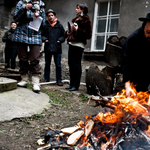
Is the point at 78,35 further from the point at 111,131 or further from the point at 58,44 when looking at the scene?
the point at 111,131

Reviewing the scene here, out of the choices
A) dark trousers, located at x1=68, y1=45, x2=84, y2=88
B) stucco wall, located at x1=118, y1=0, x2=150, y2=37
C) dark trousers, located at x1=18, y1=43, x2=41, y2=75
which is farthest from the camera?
stucco wall, located at x1=118, y1=0, x2=150, y2=37

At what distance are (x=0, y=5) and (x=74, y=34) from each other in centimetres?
603

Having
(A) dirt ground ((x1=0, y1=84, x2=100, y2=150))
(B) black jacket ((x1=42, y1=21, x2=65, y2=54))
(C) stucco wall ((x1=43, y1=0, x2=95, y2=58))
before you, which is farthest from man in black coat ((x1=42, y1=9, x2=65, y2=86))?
(C) stucco wall ((x1=43, y1=0, x2=95, y2=58))

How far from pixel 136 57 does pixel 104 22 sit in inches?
182

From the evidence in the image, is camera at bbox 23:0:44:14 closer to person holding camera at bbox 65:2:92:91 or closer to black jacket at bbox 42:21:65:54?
person holding camera at bbox 65:2:92:91

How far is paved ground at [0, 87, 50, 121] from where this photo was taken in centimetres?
267

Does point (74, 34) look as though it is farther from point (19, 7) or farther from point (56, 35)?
point (19, 7)

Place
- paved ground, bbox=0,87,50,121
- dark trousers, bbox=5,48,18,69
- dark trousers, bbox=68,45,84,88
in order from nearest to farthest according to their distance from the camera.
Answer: paved ground, bbox=0,87,50,121
dark trousers, bbox=68,45,84,88
dark trousers, bbox=5,48,18,69

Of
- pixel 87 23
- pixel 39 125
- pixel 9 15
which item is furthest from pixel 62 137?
pixel 9 15

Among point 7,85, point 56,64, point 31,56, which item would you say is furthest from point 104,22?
point 7,85

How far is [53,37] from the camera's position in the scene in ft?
17.9

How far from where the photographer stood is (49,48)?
533 centimetres

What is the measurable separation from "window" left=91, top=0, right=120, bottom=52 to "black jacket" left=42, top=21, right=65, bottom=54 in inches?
75.5

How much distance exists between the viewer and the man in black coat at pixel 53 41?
17.5 feet
